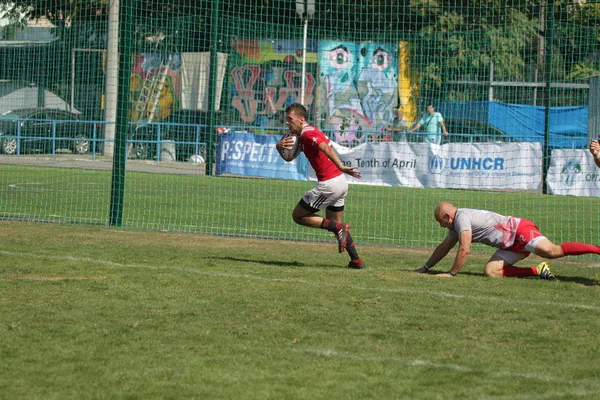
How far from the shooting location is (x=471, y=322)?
7.70 m

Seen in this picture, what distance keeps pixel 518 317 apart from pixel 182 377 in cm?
320

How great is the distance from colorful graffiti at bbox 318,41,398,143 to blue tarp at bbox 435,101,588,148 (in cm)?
161

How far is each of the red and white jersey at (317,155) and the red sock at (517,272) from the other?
216 cm

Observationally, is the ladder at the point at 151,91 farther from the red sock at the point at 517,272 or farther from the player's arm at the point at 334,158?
the red sock at the point at 517,272

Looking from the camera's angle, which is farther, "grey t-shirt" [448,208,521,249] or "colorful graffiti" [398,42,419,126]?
"colorful graffiti" [398,42,419,126]

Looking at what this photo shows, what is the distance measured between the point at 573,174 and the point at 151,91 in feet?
38.3

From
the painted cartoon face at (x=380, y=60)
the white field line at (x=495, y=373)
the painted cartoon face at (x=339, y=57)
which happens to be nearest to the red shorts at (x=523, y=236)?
the white field line at (x=495, y=373)

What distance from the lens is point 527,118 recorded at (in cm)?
2547

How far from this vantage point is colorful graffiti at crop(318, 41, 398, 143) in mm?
23203

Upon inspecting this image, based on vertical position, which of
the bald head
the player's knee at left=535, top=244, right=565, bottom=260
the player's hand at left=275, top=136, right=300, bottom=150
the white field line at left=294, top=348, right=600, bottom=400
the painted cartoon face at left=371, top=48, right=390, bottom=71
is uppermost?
the painted cartoon face at left=371, top=48, right=390, bottom=71

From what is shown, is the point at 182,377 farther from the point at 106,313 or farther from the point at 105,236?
the point at 105,236

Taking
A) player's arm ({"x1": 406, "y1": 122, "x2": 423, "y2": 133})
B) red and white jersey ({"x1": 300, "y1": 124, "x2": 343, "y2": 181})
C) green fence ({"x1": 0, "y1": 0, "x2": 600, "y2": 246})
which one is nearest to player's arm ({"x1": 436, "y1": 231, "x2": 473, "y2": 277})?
red and white jersey ({"x1": 300, "y1": 124, "x2": 343, "y2": 181})

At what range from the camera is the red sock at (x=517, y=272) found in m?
10.5

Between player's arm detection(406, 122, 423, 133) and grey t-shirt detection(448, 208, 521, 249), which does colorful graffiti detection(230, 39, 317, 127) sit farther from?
grey t-shirt detection(448, 208, 521, 249)
